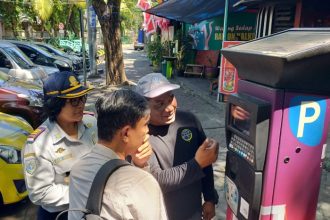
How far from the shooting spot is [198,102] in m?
8.50

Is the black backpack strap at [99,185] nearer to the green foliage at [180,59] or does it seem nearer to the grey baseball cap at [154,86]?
the grey baseball cap at [154,86]

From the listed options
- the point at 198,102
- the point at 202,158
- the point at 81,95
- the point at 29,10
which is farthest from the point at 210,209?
the point at 29,10

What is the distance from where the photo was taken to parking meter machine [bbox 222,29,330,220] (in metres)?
1.46

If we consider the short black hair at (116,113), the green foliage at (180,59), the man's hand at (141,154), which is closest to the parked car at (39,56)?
the green foliage at (180,59)

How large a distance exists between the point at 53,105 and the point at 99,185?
1.05 meters

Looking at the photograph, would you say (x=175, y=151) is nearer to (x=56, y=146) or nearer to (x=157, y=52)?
(x=56, y=146)

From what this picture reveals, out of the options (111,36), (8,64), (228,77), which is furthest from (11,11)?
(228,77)

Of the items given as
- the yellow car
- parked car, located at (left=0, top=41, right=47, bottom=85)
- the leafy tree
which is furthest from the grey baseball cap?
the leafy tree

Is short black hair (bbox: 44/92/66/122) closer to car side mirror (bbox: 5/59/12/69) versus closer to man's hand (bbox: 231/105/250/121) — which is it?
man's hand (bbox: 231/105/250/121)

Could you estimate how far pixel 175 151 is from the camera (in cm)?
186

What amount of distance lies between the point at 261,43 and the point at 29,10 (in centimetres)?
2406

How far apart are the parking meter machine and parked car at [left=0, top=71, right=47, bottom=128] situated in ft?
12.5

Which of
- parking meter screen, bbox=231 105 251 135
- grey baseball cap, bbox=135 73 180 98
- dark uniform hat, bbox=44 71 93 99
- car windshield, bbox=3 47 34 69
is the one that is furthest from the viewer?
car windshield, bbox=3 47 34 69

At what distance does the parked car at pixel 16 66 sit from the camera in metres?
7.16
